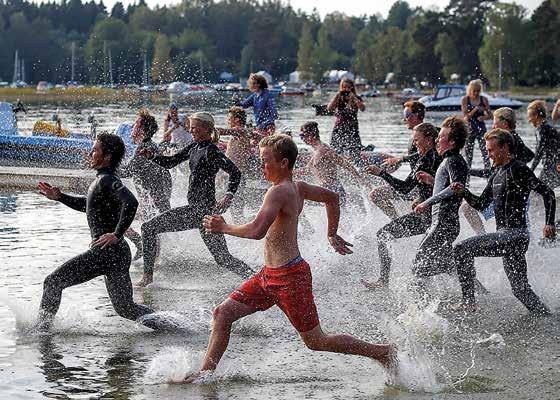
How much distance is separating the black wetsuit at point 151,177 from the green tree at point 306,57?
518 feet

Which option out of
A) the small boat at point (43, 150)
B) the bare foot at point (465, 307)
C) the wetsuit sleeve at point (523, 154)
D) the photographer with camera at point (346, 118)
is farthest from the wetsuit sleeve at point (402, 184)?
the small boat at point (43, 150)

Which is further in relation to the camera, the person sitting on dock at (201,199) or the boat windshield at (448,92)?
the boat windshield at (448,92)

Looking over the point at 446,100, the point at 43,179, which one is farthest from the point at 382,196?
the point at 446,100

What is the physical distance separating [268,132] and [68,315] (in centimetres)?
656

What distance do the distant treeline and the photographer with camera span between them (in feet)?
326

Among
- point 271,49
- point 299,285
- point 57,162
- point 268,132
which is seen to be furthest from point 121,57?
point 299,285

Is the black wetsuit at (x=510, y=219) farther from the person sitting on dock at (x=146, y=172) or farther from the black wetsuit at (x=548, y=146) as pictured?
the black wetsuit at (x=548, y=146)

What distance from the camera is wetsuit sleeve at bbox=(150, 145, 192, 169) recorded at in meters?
10.3

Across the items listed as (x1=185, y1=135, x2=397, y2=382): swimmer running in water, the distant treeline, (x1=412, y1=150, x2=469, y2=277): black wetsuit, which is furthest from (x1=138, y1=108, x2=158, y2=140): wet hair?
the distant treeline

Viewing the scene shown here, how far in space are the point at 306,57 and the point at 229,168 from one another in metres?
164

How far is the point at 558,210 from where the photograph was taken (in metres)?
15.4

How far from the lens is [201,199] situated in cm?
1011

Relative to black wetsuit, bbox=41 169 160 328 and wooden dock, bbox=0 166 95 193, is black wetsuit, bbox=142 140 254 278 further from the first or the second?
wooden dock, bbox=0 166 95 193

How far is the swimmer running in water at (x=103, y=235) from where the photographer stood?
8031 millimetres
